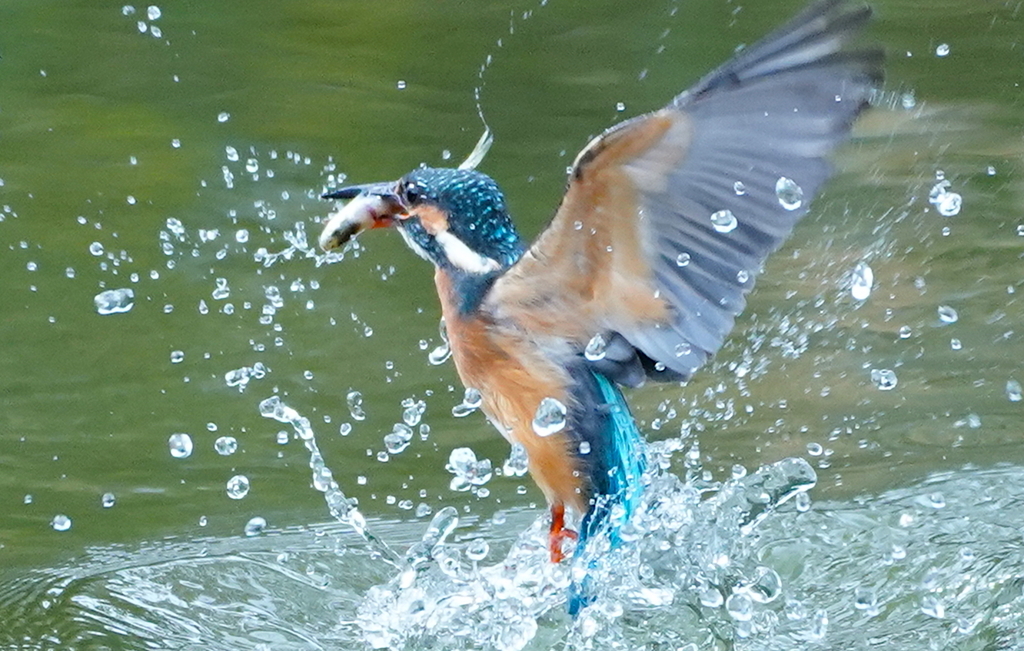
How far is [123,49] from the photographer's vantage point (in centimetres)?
672

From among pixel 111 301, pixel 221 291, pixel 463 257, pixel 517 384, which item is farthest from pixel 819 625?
pixel 221 291

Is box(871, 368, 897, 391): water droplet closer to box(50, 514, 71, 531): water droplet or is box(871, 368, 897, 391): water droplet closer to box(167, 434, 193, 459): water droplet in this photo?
box(167, 434, 193, 459): water droplet

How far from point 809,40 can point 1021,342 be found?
7.07ft

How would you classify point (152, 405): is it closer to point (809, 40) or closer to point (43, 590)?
point (43, 590)

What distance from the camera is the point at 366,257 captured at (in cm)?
493

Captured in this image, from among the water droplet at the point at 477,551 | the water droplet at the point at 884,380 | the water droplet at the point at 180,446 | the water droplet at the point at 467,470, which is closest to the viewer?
the water droplet at the point at 477,551

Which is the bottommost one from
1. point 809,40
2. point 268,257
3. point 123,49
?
point 809,40

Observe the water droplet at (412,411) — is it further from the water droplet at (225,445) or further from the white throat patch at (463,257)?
the white throat patch at (463,257)

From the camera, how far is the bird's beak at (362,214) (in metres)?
2.94

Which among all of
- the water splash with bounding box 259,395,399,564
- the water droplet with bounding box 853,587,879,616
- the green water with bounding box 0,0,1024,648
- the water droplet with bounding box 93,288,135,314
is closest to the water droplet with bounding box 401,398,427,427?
the green water with bounding box 0,0,1024,648

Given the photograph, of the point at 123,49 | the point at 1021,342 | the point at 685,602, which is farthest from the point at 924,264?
the point at 123,49

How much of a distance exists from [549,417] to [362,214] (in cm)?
49

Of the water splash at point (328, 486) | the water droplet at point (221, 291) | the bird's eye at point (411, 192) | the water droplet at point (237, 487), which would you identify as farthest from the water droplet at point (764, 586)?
the water droplet at point (221, 291)

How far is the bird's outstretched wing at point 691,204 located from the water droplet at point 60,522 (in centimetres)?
111
